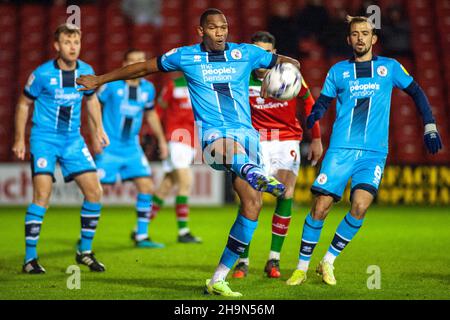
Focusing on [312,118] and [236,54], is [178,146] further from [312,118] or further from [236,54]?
[236,54]

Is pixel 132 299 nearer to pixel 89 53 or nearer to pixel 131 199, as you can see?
pixel 131 199

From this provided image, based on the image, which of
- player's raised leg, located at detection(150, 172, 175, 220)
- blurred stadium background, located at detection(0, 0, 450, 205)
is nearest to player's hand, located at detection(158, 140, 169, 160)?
player's raised leg, located at detection(150, 172, 175, 220)

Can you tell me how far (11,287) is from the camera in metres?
5.96

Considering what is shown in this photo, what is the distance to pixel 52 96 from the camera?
7.07 m

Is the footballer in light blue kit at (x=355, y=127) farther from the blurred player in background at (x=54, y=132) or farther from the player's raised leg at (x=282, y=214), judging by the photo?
the blurred player in background at (x=54, y=132)

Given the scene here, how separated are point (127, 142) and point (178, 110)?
4.56 ft

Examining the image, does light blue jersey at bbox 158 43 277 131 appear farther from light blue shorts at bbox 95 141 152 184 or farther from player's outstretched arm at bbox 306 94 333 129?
light blue shorts at bbox 95 141 152 184

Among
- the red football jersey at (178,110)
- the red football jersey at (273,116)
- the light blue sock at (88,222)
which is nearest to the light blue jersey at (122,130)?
the red football jersey at (178,110)

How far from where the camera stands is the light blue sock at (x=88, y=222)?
735 centimetres

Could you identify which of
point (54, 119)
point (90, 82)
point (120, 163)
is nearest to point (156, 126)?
point (120, 163)

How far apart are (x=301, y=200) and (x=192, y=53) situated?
874 cm

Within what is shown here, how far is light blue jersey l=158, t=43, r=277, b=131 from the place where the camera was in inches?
227

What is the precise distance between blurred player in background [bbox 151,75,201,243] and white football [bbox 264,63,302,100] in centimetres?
417

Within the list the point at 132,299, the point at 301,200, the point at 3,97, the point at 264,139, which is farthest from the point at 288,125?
the point at 3,97
